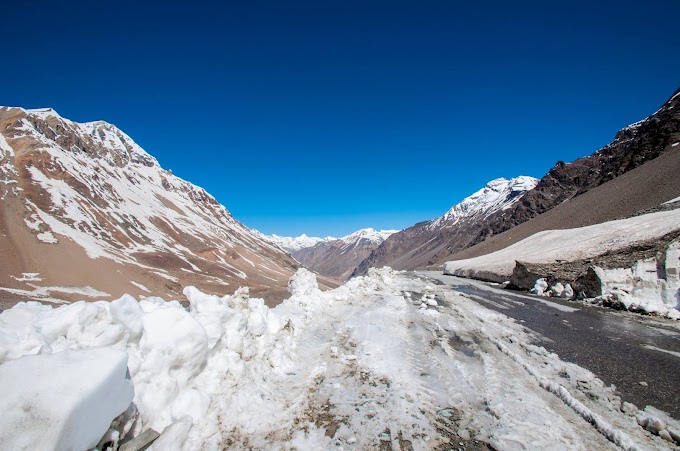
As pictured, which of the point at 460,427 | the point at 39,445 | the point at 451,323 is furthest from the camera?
the point at 451,323

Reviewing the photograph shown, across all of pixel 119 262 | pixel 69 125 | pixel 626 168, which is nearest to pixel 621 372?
pixel 119 262

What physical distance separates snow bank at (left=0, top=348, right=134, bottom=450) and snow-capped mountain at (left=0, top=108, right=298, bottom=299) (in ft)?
148

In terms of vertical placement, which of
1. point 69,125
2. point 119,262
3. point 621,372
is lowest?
point 621,372

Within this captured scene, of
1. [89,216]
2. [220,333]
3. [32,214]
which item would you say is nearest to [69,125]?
[89,216]

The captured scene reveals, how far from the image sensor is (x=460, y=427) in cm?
501

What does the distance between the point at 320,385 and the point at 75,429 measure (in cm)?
402

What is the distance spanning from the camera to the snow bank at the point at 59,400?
333 cm

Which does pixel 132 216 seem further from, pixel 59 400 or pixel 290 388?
pixel 59 400

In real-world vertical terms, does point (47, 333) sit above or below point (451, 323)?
above

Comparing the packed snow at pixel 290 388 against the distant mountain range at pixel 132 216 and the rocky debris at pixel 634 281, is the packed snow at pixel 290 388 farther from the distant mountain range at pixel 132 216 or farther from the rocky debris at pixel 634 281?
the distant mountain range at pixel 132 216

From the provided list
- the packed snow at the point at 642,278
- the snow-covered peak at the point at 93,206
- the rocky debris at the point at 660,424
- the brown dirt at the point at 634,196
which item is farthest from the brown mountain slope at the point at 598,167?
the rocky debris at the point at 660,424

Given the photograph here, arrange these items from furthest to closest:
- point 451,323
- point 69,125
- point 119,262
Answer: point 69,125 → point 119,262 → point 451,323

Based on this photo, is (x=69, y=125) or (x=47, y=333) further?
(x=69, y=125)

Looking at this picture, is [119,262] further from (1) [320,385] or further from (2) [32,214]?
(1) [320,385]
